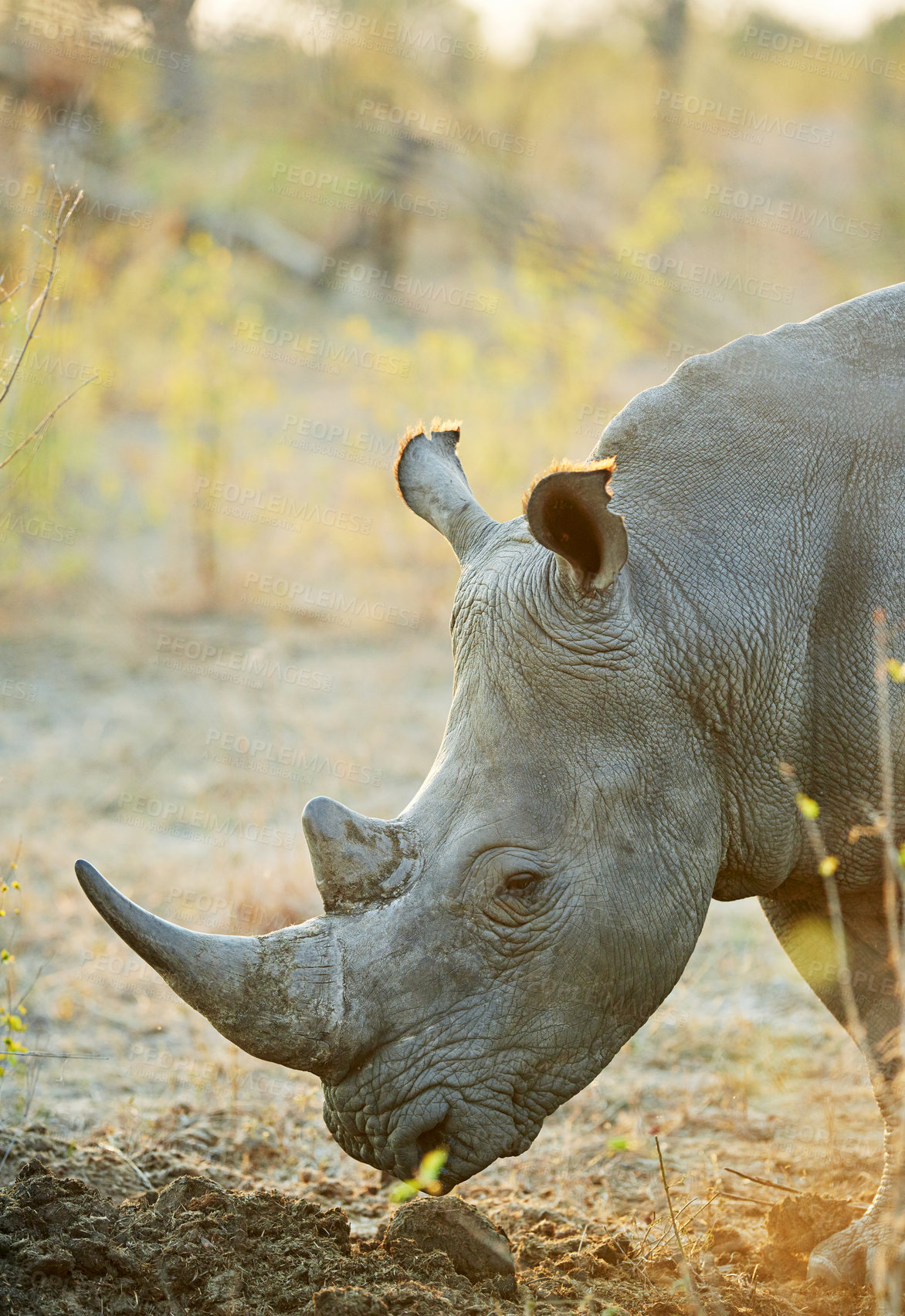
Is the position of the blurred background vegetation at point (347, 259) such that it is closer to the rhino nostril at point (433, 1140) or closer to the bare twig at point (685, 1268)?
the rhino nostril at point (433, 1140)

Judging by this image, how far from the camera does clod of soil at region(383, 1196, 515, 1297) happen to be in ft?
11.8

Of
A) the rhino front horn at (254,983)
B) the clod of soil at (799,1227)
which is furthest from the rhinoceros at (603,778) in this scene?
the clod of soil at (799,1227)

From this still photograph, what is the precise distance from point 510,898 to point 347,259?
21.1 metres

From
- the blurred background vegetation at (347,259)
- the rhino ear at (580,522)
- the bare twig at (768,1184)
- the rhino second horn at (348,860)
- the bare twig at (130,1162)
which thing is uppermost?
the blurred background vegetation at (347,259)

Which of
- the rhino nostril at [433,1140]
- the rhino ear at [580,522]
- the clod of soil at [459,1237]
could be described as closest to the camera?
the rhino ear at [580,522]

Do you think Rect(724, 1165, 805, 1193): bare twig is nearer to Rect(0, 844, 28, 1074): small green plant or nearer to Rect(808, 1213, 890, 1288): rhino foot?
Rect(808, 1213, 890, 1288): rhino foot

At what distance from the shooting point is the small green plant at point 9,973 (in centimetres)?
404

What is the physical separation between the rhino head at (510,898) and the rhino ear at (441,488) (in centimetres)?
46

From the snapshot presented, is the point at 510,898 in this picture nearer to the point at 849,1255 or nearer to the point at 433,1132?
the point at 433,1132

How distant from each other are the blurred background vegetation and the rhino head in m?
2.78

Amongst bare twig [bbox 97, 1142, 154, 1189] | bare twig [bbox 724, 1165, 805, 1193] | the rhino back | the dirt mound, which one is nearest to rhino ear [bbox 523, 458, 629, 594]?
the rhino back

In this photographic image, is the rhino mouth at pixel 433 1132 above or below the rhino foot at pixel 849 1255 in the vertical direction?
above

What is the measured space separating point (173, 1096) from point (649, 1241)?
7.13ft

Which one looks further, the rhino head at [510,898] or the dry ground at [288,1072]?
the dry ground at [288,1072]
